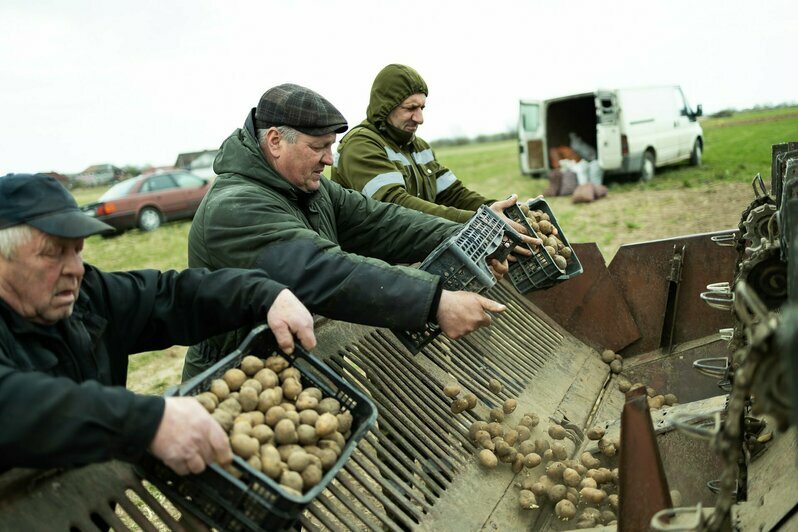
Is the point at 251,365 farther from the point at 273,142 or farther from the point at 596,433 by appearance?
the point at 596,433

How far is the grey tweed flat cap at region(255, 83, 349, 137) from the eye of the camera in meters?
3.40

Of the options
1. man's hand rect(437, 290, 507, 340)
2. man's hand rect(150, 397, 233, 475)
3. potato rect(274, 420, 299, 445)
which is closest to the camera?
man's hand rect(150, 397, 233, 475)

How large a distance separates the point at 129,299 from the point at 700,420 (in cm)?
249

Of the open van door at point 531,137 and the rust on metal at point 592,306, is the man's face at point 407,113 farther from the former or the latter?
the open van door at point 531,137

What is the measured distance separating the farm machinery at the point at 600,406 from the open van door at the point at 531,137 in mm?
14085

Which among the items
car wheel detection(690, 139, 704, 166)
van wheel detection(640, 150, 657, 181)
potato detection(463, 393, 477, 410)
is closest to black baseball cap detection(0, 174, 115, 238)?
potato detection(463, 393, 477, 410)

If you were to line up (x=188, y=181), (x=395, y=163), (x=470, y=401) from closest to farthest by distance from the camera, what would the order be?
(x=470, y=401) → (x=395, y=163) → (x=188, y=181)

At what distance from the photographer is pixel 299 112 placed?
11.1 ft

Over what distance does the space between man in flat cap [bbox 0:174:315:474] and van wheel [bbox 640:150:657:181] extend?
53.7 ft

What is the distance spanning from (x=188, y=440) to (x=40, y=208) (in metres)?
0.80

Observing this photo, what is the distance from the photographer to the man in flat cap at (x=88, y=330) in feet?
6.31

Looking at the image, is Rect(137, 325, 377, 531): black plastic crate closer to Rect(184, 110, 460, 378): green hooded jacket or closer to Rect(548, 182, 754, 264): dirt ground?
Rect(184, 110, 460, 378): green hooded jacket

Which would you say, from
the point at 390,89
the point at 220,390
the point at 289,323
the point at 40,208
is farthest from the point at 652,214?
the point at 40,208

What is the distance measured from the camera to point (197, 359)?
3527 millimetres
